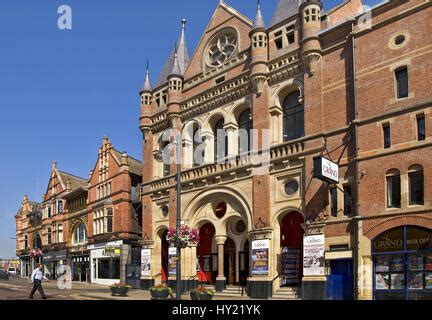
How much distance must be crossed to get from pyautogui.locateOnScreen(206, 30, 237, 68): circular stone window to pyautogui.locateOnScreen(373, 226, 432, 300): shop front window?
1695cm

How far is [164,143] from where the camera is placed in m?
37.2

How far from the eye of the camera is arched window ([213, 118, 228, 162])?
32322mm

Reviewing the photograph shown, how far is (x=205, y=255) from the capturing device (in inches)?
1342

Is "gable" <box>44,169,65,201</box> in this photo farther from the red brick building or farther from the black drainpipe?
the black drainpipe

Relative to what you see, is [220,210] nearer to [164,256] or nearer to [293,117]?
[164,256]

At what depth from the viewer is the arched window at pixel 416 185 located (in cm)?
2091

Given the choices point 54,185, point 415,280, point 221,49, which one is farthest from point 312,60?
point 54,185

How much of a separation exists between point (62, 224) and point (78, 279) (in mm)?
9280

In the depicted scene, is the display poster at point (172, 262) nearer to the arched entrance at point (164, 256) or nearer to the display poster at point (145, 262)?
the arched entrance at point (164, 256)

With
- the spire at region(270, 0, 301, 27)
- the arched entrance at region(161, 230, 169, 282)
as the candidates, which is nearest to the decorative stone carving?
the spire at region(270, 0, 301, 27)

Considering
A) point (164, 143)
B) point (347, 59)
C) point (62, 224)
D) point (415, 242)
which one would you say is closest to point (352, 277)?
point (415, 242)

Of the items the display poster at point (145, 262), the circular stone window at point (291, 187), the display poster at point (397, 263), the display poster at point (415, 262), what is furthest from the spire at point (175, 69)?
the display poster at point (415, 262)
